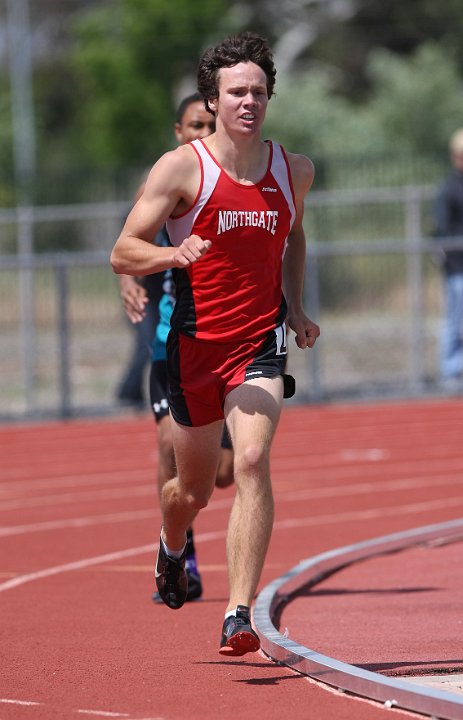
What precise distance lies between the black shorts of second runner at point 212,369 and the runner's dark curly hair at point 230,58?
0.98 metres

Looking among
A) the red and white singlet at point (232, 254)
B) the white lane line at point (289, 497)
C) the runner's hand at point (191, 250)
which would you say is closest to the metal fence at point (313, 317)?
the white lane line at point (289, 497)

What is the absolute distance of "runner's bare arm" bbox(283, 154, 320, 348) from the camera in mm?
6746

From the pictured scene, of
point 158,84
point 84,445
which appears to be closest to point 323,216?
point 84,445

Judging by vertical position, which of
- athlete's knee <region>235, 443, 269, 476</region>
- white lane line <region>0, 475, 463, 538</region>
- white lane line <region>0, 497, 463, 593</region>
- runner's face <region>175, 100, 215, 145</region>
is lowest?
white lane line <region>0, 475, 463, 538</region>

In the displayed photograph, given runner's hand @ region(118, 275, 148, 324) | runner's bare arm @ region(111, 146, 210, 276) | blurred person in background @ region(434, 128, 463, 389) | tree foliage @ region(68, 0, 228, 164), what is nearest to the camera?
runner's bare arm @ region(111, 146, 210, 276)

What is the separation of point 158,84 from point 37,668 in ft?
158

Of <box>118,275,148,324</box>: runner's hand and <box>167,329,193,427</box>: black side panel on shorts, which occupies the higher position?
<box>118,275,148,324</box>: runner's hand

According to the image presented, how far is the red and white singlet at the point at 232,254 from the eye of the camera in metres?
6.47

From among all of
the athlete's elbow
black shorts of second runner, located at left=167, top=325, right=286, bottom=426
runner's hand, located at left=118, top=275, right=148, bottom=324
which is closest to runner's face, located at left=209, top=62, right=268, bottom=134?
the athlete's elbow

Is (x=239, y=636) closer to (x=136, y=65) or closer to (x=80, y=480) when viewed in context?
(x=80, y=480)

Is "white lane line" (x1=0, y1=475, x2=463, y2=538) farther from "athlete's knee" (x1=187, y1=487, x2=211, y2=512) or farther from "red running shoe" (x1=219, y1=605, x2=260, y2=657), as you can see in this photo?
"red running shoe" (x1=219, y1=605, x2=260, y2=657)

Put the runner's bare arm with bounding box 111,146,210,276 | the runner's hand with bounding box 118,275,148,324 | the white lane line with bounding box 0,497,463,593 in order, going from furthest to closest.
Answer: the white lane line with bounding box 0,497,463,593
the runner's hand with bounding box 118,275,148,324
the runner's bare arm with bounding box 111,146,210,276

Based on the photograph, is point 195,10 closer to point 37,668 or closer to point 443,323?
point 443,323

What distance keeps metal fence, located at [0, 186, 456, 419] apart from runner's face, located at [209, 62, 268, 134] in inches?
461
